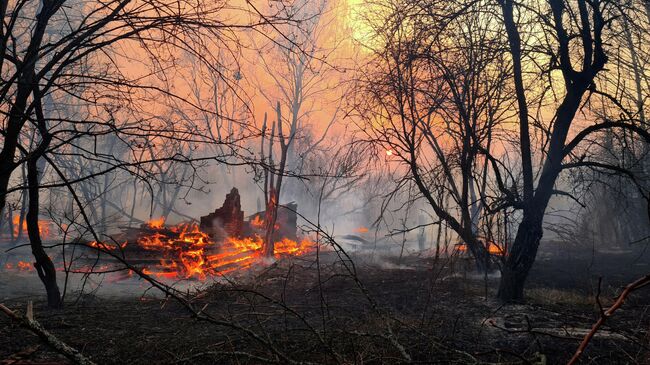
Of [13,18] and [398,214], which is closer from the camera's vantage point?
[13,18]

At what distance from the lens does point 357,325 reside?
4.91m

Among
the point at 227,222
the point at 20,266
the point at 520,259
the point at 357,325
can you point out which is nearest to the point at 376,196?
the point at 520,259

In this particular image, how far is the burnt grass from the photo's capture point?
127 inches

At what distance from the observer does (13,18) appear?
354 cm

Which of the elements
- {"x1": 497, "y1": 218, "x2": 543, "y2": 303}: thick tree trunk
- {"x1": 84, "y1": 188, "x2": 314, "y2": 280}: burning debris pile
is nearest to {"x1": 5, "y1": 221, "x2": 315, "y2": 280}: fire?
{"x1": 84, "y1": 188, "x2": 314, "y2": 280}: burning debris pile

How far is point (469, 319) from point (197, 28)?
5.37 m

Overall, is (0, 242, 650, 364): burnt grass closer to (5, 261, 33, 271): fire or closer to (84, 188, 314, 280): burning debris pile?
(84, 188, 314, 280): burning debris pile

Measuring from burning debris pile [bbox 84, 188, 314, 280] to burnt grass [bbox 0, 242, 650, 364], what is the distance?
2.19 meters

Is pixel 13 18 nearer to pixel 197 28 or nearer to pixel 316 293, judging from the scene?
pixel 197 28

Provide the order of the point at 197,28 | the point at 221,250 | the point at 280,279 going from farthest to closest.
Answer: the point at 221,250
the point at 280,279
the point at 197,28

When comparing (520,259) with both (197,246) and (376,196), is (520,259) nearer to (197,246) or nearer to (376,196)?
(376,196)

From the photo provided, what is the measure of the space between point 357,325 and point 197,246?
908 centimetres

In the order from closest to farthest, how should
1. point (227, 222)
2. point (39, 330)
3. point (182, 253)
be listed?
point (39, 330) → point (182, 253) → point (227, 222)

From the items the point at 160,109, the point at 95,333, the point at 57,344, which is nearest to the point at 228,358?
the point at 95,333
